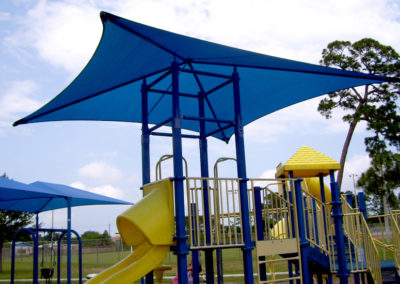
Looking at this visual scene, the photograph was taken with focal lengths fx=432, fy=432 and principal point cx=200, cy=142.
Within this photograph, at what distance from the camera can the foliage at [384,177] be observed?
95.7ft

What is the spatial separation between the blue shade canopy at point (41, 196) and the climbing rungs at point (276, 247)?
6.82 meters

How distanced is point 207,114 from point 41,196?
5.72m

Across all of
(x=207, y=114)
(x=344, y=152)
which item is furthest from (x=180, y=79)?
(x=344, y=152)

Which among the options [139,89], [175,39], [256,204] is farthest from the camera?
[139,89]

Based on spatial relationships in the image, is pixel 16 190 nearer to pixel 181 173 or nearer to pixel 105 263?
pixel 181 173

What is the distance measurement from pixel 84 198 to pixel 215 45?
9.15m

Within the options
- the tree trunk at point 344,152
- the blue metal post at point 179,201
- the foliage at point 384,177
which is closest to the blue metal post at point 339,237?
the blue metal post at point 179,201

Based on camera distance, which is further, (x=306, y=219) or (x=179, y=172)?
(x=306, y=219)

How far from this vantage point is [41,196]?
12836 mm

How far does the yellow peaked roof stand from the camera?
34.7 feet

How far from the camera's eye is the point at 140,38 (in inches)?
269

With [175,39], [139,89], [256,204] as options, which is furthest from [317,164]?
[175,39]

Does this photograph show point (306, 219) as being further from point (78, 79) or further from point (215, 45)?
point (78, 79)

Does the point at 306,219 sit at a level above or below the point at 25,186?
below
